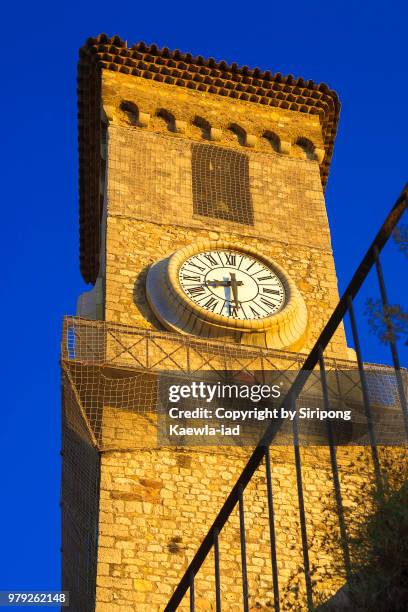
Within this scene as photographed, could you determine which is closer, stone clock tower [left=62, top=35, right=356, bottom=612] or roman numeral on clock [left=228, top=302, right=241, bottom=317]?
stone clock tower [left=62, top=35, right=356, bottom=612]

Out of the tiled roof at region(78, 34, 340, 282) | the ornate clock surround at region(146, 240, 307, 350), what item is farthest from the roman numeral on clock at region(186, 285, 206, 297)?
the tiled roof at region(78, 34, 340, 282)

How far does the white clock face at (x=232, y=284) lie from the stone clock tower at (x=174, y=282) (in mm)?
28

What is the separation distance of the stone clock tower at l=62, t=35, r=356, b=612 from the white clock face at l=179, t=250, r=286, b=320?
28 millimetres

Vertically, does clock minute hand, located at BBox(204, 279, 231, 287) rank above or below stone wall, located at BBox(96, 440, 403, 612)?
above

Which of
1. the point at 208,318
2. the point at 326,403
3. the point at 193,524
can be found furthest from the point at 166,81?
the point at 326,403

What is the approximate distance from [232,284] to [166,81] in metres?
5.13

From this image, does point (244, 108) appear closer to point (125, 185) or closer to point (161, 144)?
point (161, 144)

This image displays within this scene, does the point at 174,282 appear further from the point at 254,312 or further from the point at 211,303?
the point at 254,312

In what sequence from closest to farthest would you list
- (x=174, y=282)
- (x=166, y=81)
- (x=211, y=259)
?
(x=174, y=282), (x=211, y=259), (x=166, y=81)

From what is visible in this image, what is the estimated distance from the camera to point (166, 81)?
60.1 ft

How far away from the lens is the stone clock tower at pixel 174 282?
11.7 m

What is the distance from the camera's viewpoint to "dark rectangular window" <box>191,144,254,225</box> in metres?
16.5

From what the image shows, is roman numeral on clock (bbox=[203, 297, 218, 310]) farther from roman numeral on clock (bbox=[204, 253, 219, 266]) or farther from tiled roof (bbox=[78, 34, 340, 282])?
tiled roof (bbox=[78, 34, 340, 282])

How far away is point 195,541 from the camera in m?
11.6
